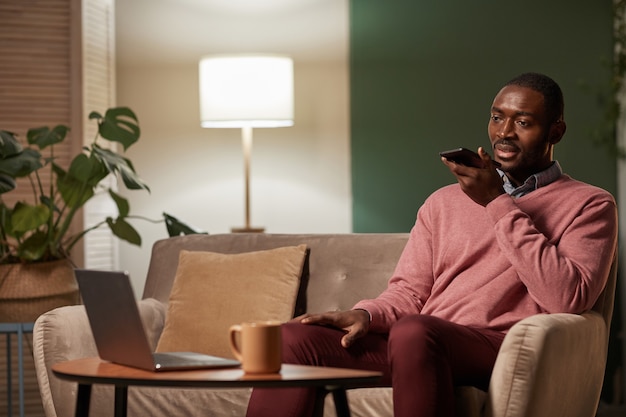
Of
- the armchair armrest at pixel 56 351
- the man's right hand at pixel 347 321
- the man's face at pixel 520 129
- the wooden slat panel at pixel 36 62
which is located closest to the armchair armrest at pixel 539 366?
the man's right hand at pixel 347 321

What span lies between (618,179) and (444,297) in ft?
7.84

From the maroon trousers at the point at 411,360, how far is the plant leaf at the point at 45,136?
5.27ft

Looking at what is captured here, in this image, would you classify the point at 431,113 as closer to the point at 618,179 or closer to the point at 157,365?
the point at 618,179

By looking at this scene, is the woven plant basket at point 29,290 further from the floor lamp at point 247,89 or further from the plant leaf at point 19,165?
the floor lamp at point 247,89

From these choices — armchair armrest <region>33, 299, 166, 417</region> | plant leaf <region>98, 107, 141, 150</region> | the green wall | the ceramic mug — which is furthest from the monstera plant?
the ceramic mug

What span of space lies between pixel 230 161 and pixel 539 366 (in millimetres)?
2622

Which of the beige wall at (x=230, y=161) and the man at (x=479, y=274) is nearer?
the man at (x=479, y=274)

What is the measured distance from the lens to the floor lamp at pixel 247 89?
13.2 feet

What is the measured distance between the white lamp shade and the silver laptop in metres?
2.24

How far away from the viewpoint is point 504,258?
7.81 ft

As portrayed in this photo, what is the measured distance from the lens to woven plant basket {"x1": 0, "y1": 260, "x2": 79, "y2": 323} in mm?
3334

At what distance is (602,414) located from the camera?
4.39m

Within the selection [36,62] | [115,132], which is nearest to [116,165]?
[115,132]

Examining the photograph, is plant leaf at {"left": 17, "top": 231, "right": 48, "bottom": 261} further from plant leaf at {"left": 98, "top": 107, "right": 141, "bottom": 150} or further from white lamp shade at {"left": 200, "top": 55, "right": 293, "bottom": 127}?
white lamp shade at {"left": 200, "top": 55, "right": 293, "bottom": 127}
